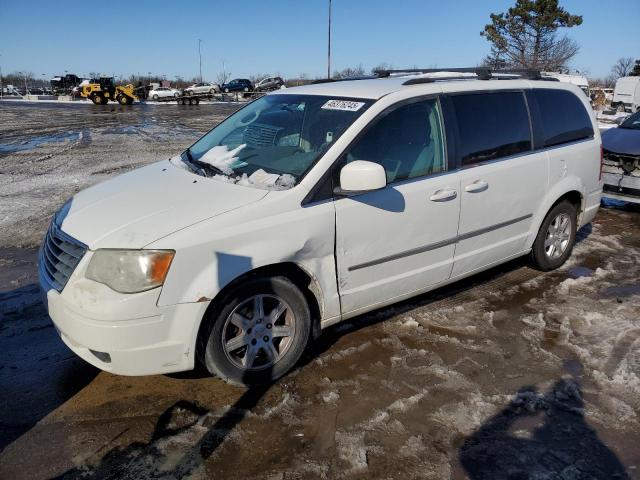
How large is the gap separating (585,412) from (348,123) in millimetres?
2311

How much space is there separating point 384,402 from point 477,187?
182 centimetres

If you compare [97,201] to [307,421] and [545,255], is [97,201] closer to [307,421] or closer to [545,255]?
[307,421]

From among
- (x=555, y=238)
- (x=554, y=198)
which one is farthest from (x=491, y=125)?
(x=555, y=238)

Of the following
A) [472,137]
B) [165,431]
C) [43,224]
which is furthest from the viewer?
[43,224]

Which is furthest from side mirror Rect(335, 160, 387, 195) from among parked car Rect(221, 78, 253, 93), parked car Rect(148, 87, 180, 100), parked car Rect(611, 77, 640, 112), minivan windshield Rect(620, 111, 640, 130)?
parked car Rect(221, 78, 253, 93)

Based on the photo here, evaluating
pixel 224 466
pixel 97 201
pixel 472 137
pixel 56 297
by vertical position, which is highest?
pixel 472 137

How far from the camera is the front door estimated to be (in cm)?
343

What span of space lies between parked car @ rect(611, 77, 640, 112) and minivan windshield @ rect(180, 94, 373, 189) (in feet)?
100

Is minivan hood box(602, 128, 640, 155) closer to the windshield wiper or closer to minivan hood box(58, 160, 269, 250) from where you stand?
the windshield wiper

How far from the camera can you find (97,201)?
11.4ft

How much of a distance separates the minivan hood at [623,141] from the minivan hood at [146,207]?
657 centimetres

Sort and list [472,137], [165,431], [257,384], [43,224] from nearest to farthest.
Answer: [165,431], [257,384], [472,137], [43,224]

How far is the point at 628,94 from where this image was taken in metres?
29.8

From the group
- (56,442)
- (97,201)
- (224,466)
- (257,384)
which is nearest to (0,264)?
(97,201)
